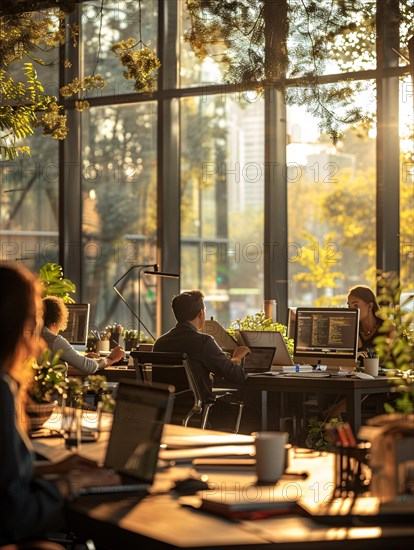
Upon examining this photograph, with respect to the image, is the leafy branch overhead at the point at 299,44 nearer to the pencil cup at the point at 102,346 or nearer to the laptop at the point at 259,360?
the laptop at the point at 259,360

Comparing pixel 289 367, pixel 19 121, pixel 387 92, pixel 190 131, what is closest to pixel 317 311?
pixel 289 367

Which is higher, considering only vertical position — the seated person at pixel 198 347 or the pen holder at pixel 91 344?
the seated person at pixel 198 347

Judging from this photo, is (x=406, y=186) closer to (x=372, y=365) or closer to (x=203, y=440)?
(x=372, y=365)

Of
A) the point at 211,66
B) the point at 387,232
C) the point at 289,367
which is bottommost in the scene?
the point at 289,367

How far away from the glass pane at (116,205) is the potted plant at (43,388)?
6590 millimetres

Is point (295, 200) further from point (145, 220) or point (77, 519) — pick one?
point (77, 519)

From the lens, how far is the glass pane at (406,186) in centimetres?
888

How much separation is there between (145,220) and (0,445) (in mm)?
8377

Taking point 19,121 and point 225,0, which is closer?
point 225,0

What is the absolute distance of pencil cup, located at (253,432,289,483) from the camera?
281cm

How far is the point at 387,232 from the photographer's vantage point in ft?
29.3

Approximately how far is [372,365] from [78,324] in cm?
283

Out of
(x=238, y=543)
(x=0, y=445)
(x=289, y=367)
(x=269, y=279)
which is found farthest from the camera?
(x=269, y=279)

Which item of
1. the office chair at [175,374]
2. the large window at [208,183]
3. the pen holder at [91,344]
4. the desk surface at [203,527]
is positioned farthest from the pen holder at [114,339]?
the desk surface at [203,527]
